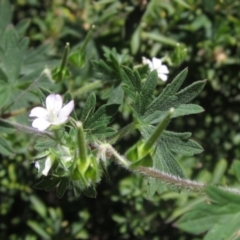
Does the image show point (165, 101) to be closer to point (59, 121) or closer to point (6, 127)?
point (59, 121)

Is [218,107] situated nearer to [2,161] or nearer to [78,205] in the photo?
[78,205]

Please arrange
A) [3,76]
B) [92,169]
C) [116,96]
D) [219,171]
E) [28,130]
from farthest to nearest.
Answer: [219,171] → [3,76] → [116,96] → [28,130] → [92,169]

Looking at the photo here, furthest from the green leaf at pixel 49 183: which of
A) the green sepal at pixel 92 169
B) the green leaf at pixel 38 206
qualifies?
the green leaf at pixel 38 206

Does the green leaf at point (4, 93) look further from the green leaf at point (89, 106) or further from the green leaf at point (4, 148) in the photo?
the green leaf at point (89, 106)

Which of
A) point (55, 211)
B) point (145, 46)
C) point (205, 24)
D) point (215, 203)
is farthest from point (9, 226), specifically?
point (215, 203)

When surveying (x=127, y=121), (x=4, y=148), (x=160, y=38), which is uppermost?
(x=160, y=38)

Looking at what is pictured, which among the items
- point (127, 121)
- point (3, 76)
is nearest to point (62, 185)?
point (3, 76)

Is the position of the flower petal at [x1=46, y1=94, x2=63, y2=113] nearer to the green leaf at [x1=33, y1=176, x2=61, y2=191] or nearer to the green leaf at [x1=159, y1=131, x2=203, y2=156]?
the green leaf at [x1=33, y1=176, x2=61, y2=191]
